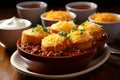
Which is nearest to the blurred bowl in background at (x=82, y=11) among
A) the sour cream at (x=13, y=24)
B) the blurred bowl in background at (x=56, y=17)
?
the blurred bowl in background at (x=56, y=17)

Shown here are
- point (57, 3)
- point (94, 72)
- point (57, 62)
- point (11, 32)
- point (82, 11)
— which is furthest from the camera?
point (57, 3)

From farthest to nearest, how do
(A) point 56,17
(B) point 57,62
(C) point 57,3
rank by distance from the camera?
(C) point 57,3, (A) point 56,17, (B) point 57,62

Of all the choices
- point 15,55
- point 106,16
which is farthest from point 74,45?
point 106,16

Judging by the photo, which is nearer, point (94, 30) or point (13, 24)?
point (94, 30)

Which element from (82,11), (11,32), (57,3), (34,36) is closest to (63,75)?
(34,36)

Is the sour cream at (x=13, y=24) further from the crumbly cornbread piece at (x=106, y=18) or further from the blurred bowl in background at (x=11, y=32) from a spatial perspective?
the crumbly cornbread piece at (x=106, y=18)

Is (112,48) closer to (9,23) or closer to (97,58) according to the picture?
(97,58)

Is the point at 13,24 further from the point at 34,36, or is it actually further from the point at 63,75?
the point at 63,75

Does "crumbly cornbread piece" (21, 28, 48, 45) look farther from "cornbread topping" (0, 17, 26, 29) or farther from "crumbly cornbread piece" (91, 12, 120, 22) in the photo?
"crumbly cornbread piece" (91, 12, 120, 22)
